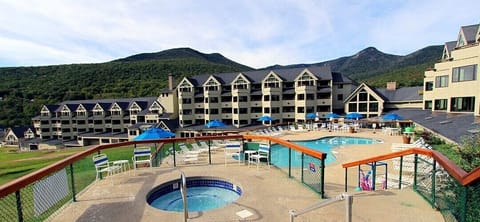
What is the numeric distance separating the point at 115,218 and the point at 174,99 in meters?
39.8

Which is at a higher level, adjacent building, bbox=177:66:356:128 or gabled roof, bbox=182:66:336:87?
gabled roof, bbox=182:66:336:87

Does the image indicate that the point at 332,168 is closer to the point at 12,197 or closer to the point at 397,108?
the point at 12,197

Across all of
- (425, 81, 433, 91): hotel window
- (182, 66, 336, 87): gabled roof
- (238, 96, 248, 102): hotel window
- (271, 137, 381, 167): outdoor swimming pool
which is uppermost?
(182, 66, 336, 87): gabled roof

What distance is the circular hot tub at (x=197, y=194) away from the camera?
649 cm

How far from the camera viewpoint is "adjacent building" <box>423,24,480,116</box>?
17453 millimetres

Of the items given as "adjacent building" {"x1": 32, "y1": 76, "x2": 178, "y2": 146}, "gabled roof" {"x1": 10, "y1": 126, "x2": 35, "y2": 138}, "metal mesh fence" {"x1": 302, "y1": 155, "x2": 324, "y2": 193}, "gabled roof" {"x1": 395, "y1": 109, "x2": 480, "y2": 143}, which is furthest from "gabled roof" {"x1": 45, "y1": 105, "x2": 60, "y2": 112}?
"gabled roof" {"x1": 395, "y1": 109, "x2": 480, "y2": 143}

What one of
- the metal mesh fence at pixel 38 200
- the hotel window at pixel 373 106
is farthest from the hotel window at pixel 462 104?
the metal mesh fence at pixel 38 200

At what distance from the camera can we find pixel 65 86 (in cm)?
7738

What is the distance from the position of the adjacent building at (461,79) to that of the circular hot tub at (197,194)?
763 inches

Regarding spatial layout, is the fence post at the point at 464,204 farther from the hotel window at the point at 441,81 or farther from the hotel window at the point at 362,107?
the hotel window at the point at 362,107

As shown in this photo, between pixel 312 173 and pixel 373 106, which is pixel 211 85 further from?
pixel 312 173

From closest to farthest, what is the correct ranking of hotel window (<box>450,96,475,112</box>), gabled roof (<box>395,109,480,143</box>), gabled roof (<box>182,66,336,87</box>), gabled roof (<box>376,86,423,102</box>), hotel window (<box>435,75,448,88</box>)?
gabled roof (<box>395,109,480,143</box>), hotel window (<box>450,96,475,112</box>), hotel window (<box>435,75,448,88</box>), gabled roof (<box>376,86,423,102</box>), gabled roof (<box>182,66,336,87</box>)

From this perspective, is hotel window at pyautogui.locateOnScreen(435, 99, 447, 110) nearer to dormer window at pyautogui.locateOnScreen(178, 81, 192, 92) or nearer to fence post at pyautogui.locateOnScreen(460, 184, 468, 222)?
fence post at pyautogui.locateOnScreen(460, 184, 468, 222)

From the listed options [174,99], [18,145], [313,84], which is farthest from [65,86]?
[313,84]
